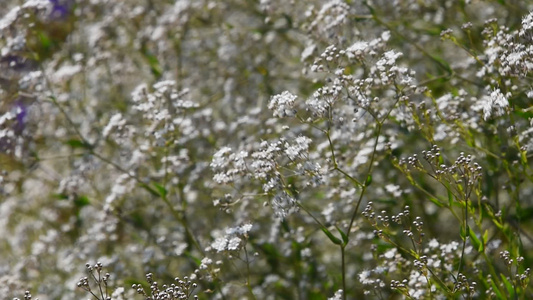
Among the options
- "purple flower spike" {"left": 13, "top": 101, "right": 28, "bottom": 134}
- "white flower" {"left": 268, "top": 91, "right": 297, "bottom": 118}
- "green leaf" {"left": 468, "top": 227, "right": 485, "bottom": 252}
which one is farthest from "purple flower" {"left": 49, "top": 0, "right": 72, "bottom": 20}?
"green leaf" {"left": 468, "top": 227, "right": 485, "bottom": 252}

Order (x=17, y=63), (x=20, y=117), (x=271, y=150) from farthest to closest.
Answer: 1. (x=17, y=63)
2. (x=20, y=117)
3. (x=271, y=150)

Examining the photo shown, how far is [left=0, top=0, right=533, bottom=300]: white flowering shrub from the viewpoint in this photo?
4301mm

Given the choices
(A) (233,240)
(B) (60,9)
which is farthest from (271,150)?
(B) (60,9)

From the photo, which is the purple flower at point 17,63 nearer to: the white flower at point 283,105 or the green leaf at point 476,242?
the white flower at point 283,105

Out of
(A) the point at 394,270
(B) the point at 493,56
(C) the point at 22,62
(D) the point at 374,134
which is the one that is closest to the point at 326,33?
(D) the point at 374,134

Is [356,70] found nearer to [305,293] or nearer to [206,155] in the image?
[206,155]

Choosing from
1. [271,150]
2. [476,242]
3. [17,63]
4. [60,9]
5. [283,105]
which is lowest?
[476,242]

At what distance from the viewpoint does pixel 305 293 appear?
593 cm

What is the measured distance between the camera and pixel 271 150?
13.6 feet

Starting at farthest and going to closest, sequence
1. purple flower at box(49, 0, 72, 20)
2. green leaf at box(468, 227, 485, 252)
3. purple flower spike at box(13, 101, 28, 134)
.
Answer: purple flower at box(49, 0, 72, 20)
purple flower spike at box(13, 101, 28, 134)
green leaf at box(468, 227, 485, 252)

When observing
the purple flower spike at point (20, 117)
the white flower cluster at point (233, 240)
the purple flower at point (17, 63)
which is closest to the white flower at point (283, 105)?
the white flower cluster at point (233, 240)

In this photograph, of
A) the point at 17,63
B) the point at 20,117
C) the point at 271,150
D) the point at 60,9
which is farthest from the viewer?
the point at 60,9

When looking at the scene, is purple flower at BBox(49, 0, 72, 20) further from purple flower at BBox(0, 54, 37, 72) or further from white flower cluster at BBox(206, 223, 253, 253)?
white flower cluster at BBox(206, 223, 253, 253)

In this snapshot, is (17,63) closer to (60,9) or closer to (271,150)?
(60,9)
